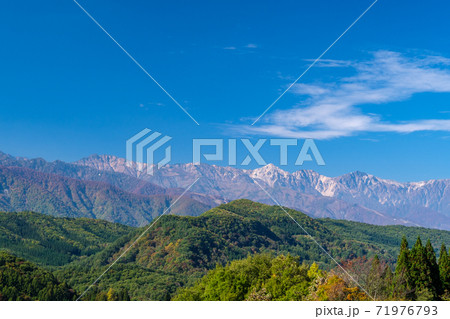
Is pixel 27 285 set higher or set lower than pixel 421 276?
lower

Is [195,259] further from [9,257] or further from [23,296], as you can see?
[23,296]

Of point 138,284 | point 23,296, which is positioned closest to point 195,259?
point 138,284

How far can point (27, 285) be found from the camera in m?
114

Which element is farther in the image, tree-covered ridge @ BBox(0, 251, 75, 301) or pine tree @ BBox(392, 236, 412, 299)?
tree-covered ridge @ BBox(0, 251, 75, 301)

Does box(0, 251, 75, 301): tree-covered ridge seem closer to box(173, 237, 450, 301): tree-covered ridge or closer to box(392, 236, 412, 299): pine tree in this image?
box(173, 237, 450, 301): tree-covered ridge

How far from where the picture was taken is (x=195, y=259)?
194 m

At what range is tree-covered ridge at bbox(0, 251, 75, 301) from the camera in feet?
353

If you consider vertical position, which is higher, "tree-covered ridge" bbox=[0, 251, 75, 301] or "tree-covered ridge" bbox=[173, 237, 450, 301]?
"tree-covered ridge" bbox=[173, 237, 450, 301]

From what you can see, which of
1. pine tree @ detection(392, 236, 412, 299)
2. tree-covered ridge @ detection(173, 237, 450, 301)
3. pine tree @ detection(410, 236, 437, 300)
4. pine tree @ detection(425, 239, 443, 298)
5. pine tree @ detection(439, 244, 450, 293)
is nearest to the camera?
tree-covered ridge @ detection(173, 237, 450, 301)

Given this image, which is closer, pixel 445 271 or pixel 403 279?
pixel 403 279

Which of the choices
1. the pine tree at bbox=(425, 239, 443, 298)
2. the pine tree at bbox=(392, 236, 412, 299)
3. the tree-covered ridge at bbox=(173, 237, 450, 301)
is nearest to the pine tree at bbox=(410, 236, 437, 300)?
the tree-covered ridge at bbox=(173, 237, 450, 301)

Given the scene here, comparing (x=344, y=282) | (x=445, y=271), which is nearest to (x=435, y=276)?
(x=445, y=271)

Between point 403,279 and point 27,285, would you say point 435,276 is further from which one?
point 27,285
